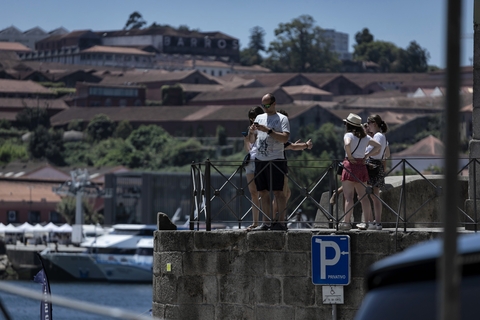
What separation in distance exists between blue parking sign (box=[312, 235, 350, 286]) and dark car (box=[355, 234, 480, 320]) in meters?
5.60

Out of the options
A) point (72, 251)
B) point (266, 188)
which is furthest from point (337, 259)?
point (72, 251)

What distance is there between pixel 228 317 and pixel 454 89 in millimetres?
6240

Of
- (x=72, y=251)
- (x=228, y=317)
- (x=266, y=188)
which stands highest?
(x=266, y=188)

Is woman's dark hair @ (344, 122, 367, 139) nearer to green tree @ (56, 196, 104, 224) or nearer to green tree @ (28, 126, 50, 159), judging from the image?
green tree @ (56, 196, 104, 224)

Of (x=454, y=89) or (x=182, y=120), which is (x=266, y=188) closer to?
(x=454, y=89)

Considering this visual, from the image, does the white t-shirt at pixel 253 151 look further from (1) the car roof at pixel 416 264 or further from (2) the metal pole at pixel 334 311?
(1) the car roof at pixel 416 264

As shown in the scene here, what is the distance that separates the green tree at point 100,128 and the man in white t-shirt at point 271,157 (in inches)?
5676

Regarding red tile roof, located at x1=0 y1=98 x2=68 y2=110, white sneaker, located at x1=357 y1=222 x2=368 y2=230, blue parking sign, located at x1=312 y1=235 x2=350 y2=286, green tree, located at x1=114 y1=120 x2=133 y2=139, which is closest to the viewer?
blue parking sign, located at x1=312 y1=235 x2=350 y2=286

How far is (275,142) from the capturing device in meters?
8.94

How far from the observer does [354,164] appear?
890cm

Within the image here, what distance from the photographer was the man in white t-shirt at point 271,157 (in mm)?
8820

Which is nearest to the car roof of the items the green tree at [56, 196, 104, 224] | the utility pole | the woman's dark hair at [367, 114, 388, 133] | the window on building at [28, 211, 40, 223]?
the woman's dark hair at [367, 114, 388, 133]

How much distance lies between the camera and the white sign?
8375 millimetres

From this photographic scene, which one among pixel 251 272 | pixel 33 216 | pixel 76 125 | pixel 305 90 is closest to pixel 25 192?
pixel 33 216
